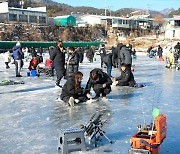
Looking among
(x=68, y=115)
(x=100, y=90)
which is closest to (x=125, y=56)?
(x=100, y=90)

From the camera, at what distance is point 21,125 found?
6.19 metres

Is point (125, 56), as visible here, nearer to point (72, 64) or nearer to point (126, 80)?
point (126, 80)

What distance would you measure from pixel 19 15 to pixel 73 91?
57.2 meters

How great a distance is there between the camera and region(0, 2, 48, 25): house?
6025 cm

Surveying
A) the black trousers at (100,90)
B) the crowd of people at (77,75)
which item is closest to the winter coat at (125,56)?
the crowd of people at (77,75)

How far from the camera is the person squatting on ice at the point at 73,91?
24.7 feet

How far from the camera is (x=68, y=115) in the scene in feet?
22.9

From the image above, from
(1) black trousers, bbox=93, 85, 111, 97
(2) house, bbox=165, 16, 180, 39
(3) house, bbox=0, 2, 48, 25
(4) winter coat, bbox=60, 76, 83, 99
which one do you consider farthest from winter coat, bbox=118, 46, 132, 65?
(2) house, bbox=165, 16, 180, 39

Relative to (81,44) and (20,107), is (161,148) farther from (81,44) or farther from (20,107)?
(81,44)

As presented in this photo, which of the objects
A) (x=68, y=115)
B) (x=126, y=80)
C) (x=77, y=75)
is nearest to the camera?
(x=68, y=115)

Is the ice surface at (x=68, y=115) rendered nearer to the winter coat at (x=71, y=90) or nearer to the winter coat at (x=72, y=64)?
the winter coat at (x=71, y=90)

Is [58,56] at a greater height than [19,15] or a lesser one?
lesser

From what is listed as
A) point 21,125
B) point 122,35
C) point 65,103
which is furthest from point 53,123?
point 122,35

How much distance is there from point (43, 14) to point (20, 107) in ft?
200
